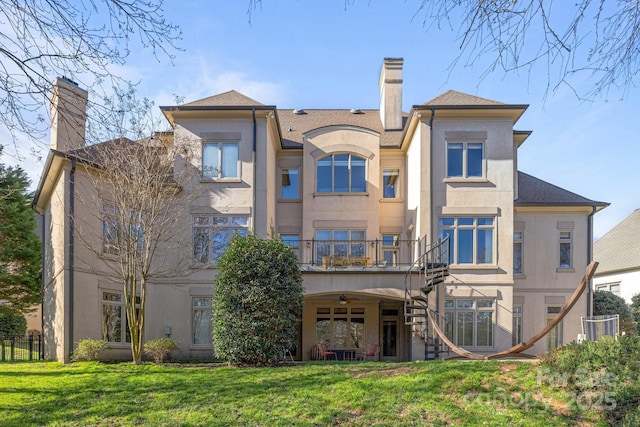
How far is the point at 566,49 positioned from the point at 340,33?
184cm

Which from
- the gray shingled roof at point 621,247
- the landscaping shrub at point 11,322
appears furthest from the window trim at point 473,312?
the landscaping shrub at point 11,322

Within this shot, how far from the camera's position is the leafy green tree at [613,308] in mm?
19047

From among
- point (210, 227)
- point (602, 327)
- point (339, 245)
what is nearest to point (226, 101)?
point (210, 227)

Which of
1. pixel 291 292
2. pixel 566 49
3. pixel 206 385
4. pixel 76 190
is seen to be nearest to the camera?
pixel 566 49

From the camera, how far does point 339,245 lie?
18.0 metres

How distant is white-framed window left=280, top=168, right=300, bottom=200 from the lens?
18859 mm

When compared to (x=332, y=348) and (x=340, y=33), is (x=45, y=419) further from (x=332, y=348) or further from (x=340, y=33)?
(x=332, y=348)

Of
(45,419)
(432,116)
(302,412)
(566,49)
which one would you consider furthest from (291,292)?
(566,49)

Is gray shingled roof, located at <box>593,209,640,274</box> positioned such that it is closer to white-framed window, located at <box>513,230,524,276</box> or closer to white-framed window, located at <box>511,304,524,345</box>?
white-framed window, located at <box>513,230,524,276</box>

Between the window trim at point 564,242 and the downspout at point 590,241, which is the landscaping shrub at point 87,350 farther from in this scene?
the downspout at point 590,241

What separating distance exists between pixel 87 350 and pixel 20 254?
9064 millimetres

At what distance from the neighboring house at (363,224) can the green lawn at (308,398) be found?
4.94 meters

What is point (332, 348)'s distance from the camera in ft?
58.9

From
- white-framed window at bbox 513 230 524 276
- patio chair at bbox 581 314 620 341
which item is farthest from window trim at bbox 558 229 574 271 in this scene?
patio chair at bbox 581 314 620 341
